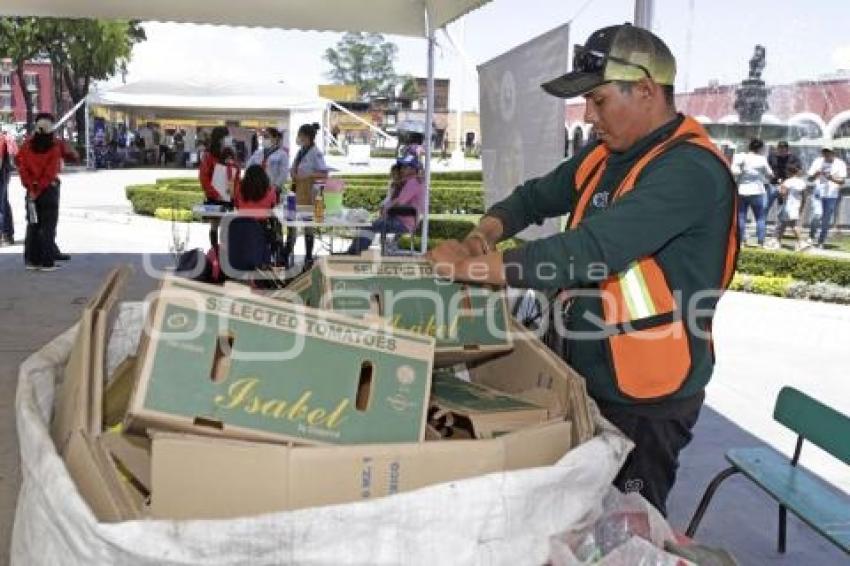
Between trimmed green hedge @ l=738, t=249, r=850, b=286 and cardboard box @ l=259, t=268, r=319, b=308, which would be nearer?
cardboard box @ l=259, t=268, r=319, b=308

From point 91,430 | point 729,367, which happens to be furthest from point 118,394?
point 729,367

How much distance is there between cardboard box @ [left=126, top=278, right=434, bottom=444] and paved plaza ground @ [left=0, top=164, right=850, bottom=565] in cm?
215

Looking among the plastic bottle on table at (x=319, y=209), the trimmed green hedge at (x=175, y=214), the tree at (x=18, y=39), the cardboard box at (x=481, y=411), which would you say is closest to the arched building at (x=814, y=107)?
the trimmed green hedge at (x=175, y=214)

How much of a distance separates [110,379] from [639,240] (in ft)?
3.54

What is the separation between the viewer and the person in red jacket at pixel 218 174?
878 centimetres

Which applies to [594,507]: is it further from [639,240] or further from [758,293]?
[758,293]

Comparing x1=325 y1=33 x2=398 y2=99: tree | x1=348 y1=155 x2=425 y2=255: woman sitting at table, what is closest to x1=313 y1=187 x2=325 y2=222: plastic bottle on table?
x1=348 y1=155 x2=425 y2=255: woman sitting at table

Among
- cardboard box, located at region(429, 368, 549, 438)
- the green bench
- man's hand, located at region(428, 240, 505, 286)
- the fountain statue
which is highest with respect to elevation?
the fountain statue

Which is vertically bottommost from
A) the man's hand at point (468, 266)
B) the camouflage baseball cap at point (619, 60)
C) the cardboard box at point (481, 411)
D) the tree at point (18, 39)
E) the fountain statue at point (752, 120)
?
the cardboard box at point (481, 411)

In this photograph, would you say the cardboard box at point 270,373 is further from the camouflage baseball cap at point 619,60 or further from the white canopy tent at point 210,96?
the white canopy tent at point 210,96

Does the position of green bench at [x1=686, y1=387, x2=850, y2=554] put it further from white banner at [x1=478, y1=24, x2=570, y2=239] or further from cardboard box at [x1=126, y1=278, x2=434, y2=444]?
white banner at [x1=478, y1=24, x2=570, y2=239]

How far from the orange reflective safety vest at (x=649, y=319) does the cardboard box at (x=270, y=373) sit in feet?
1.75

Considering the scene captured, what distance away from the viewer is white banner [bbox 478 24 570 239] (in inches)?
175

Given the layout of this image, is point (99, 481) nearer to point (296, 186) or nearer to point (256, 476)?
point (256, 476)
